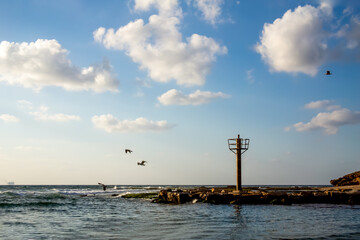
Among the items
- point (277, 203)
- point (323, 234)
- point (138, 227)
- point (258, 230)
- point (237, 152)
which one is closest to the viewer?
point (323, 234)

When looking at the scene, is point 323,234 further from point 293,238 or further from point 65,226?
point 65,226

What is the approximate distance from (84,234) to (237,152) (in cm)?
2317

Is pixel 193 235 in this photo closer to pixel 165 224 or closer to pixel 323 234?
pixel 165 224

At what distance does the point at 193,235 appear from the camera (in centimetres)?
1523

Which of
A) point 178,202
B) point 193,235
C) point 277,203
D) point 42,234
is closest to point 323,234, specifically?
point 193,235

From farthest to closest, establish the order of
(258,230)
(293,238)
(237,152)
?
1. (237,152)
2. (258,230)
3. (293,238)

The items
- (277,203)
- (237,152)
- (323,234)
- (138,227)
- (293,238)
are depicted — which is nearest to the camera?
(293,238)

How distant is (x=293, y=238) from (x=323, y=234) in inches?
88.1

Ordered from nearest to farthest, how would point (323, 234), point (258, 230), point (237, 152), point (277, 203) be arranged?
point (323, 234)
point (258, 230)
point (277, 203)
point (237, 152)

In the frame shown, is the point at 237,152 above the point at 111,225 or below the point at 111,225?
above

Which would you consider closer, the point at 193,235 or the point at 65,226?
the point at 193,235

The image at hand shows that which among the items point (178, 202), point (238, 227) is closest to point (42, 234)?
point (238, 227)

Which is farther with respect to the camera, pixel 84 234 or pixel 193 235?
pixel 84 234

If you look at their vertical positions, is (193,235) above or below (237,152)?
below
